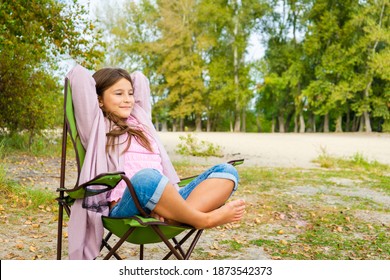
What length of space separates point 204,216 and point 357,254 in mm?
1713

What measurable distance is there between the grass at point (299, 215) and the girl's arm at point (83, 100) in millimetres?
1303

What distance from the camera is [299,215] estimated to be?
464 centimetres

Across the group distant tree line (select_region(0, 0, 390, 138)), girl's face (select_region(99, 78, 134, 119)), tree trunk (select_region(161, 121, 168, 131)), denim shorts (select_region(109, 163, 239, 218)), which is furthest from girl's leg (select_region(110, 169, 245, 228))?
tree trunk (select_region(161, 121, 168, 131))

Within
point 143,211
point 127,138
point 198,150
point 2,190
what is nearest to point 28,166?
point 2,190

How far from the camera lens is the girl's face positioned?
105 inches

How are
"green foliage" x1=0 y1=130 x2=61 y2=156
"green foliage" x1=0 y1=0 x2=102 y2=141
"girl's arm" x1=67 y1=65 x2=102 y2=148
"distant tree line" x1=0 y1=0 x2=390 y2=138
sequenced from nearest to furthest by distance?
"girl's arm" x1=67 y1=65 x2=102 y2=148
"green foliage" x1=0 y1=0 x2=102 y2=141
"green foliage" x1=0 y1=130 x2=61 y2=156
"distant tree line" x1=0 y1=0 x2=390 y2=138

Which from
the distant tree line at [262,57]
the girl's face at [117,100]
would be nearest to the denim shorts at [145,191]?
the girl's face at [117,100]

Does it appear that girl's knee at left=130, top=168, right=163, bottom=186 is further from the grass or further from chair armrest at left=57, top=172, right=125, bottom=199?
the grass

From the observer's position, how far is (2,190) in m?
5.09

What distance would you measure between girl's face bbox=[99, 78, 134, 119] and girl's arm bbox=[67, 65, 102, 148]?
0.18 meters

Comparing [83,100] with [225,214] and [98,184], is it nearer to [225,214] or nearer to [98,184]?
[98,184]

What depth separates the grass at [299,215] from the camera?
352 centimetres

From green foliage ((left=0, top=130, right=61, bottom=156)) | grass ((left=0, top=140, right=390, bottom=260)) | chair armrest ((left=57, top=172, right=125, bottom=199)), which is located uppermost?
chair armrest ((left=57, top=172, right=125, bottom=199))
